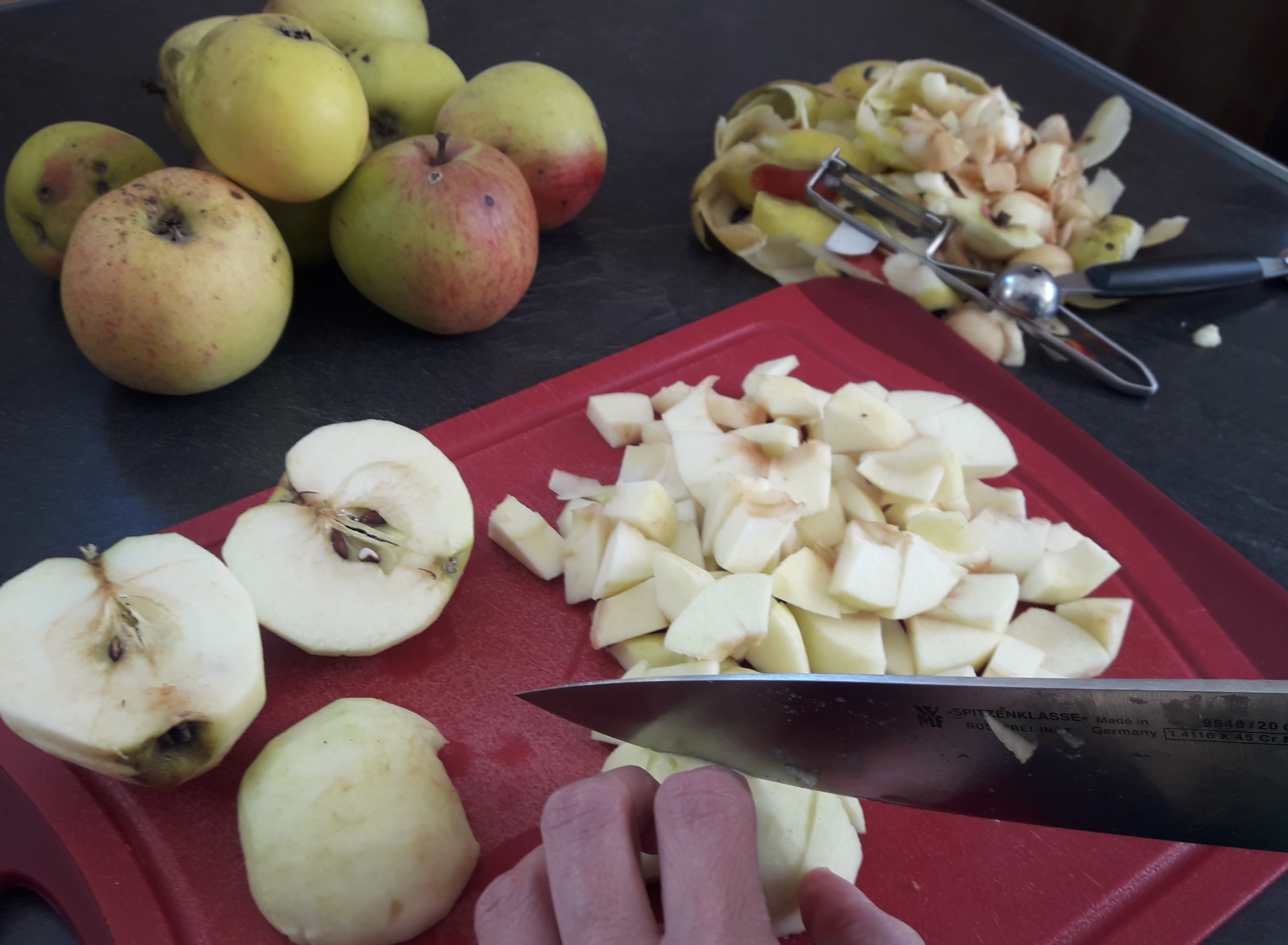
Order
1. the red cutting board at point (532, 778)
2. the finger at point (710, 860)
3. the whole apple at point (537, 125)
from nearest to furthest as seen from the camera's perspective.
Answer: the finger at point (710, 860), the red cutting board at point (532, 778), the whole apple at point (537, 125)

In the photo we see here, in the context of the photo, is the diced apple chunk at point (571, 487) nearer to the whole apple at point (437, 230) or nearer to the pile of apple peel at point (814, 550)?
the pile of apple peel at point (814, 550)

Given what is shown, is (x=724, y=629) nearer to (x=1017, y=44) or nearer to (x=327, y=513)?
(x=327, y=513)

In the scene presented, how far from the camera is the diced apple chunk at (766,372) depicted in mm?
1338

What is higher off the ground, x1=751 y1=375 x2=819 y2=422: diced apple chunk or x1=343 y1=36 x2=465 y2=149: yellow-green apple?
x1=343 y1=36 x2=465 y2=149: yellow-green apple

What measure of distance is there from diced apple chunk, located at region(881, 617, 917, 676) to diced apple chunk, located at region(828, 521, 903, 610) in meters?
0.04

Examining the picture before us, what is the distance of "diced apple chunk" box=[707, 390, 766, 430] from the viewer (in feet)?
4.17

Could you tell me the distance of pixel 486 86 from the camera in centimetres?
148

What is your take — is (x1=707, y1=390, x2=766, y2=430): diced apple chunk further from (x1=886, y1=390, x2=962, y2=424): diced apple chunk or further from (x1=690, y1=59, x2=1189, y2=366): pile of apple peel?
(x1=690, y1=59, x2=1189, y2=366): pile of apple peel

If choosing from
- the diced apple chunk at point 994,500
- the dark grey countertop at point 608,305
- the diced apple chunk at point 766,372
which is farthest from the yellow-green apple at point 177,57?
the diced apple chunk at point 994,500

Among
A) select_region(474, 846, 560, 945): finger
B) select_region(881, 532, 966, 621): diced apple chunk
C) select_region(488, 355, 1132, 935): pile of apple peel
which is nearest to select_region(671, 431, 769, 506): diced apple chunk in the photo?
select_region(488, 355, 1132, 935): pile of apple peel

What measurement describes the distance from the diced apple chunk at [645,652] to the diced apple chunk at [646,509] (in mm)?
127

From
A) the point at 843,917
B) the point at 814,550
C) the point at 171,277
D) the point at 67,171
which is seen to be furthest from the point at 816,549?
the point at 67,171

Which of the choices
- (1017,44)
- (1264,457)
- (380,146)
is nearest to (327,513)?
(380,146)

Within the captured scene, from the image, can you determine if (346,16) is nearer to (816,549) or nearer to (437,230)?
(437,230)
